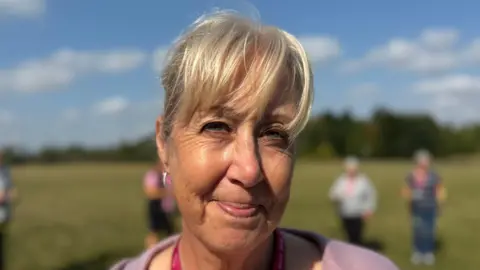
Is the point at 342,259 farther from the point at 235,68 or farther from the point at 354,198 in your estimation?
the point at 354,198

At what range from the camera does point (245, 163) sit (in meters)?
1.39

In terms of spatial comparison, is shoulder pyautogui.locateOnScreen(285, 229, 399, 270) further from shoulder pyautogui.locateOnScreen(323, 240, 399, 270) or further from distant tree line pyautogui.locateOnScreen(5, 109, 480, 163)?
distant tree line pyautogui.locateOnScreen(5, 109, 480, 163)

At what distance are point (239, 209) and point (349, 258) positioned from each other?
15.9 inches

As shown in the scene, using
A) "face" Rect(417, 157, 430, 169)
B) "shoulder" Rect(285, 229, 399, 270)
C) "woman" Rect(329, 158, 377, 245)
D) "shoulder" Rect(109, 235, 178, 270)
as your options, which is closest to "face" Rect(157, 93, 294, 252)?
"shoulder" Rect(285, 229, 399, 270)

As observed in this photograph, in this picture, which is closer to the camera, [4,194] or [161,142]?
[161,142]

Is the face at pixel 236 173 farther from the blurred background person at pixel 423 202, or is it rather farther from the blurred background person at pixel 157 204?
the blurred background person at pixel 423 202

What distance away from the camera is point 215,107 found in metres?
1.43

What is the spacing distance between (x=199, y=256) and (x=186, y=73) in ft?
1.56

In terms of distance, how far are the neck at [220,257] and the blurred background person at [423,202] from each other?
1001 centimetres

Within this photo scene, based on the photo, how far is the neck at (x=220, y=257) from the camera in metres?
1.54

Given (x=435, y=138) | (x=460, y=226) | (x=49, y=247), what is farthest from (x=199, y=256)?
(x=435, y=138)

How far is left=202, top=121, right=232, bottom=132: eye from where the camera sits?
144cm

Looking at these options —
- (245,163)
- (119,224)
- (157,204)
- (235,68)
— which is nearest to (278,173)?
(245,163)

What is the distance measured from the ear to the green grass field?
4531 mm
